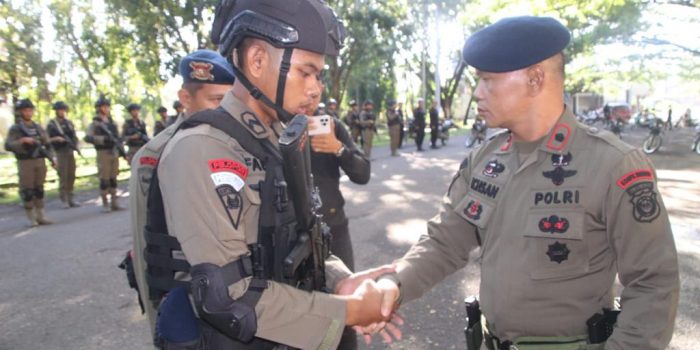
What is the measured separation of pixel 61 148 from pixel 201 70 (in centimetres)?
786

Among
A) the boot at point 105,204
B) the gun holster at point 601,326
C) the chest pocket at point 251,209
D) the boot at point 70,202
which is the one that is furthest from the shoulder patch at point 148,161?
the boot at point 70,202

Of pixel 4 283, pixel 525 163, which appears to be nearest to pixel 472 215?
pixel 525 163

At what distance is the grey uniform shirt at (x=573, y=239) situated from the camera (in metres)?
1.46

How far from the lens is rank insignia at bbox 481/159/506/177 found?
1.91 metres

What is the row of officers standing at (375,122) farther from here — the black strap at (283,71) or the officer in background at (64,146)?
the black strap at (283,71)

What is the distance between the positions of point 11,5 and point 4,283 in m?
20.2

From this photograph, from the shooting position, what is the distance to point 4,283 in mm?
4984

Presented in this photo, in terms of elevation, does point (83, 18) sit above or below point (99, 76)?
above

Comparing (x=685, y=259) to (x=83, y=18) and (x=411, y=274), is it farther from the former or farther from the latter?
(x=83, y=18)

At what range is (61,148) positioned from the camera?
361 inches

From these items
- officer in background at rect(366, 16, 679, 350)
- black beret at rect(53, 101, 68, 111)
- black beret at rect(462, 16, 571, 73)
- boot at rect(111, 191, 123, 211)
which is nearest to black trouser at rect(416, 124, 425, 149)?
boot at rect(111, 191, 123, 211)

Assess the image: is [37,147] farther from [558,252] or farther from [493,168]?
[558,252]

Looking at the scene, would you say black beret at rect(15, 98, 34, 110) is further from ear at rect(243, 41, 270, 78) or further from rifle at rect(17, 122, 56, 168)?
ear at rect(243, 41, 270, 78)

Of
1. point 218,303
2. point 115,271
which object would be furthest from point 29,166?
point 218,303
